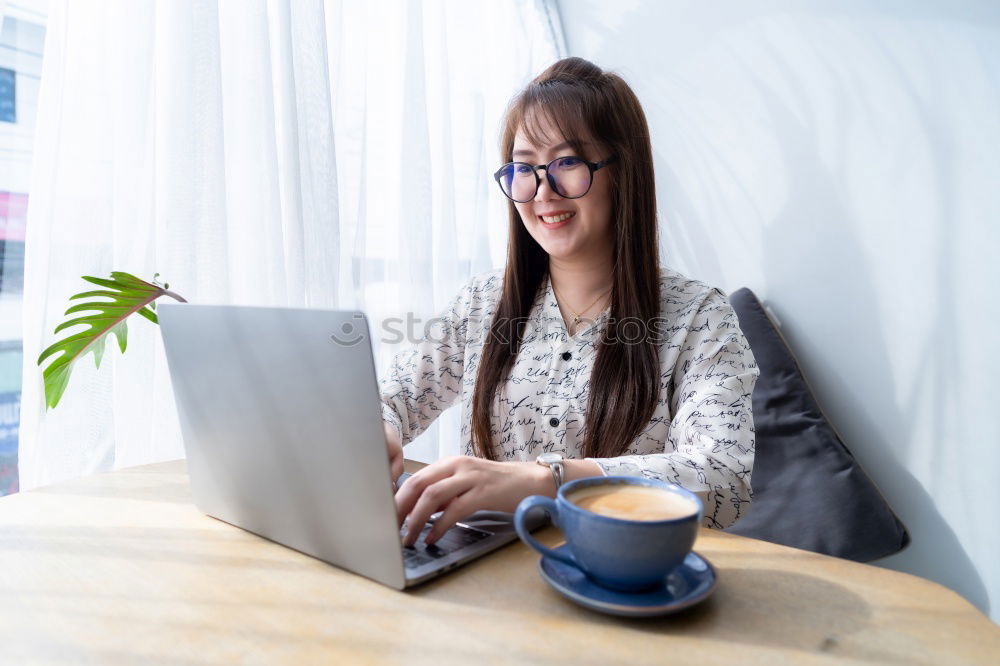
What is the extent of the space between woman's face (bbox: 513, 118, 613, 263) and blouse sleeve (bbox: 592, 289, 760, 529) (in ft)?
0.79

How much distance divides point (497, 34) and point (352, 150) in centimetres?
80

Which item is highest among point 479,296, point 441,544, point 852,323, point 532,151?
point 532,151

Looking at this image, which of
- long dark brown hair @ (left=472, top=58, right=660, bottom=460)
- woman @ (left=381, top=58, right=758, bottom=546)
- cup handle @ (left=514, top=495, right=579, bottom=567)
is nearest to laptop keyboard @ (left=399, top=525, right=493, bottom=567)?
cup handle @ (left=514, top=495, right=579, bottom=567)

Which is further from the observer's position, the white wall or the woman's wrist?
the white wall

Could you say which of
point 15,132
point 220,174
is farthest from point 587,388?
point 15,132

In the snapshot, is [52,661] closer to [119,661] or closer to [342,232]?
[119,661]

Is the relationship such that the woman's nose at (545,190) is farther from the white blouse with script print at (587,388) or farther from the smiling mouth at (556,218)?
the white blouse with script print at (587,388)

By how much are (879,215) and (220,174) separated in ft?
Result: 4.90

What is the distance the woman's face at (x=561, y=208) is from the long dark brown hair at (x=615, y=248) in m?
0.01

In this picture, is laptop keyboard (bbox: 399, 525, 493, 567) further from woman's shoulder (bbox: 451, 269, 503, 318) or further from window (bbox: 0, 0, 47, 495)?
window (bbox: 0, 0, 47, 495)

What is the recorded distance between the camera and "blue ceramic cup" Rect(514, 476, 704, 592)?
513 mm

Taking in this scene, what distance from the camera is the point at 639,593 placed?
55cm

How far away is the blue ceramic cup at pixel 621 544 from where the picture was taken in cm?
51

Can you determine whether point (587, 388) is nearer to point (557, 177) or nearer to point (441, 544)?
point (557, 177)
